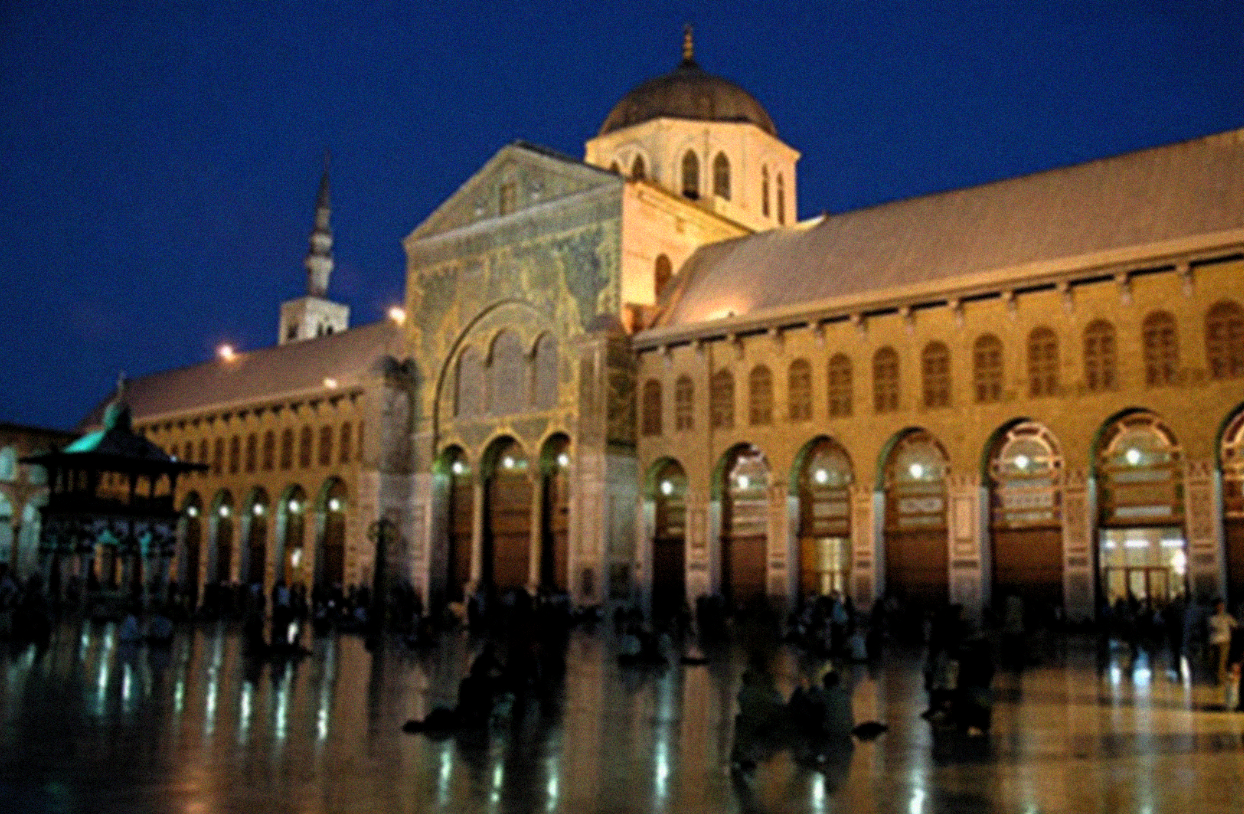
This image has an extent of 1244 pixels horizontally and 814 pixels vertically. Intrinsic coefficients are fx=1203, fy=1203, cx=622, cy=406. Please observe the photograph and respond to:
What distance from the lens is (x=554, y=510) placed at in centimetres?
3634

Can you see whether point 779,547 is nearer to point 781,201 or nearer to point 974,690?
point 781,201

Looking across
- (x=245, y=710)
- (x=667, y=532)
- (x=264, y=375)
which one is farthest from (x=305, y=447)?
(x=245, y=710)

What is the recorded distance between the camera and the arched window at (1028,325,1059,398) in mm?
27000

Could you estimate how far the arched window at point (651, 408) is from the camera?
112 ft

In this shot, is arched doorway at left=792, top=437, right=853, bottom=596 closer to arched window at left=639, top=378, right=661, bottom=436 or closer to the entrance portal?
arched window at left=639, top=378, right=661, bottom=436

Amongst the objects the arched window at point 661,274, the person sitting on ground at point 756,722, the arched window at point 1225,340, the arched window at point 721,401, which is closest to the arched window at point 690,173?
the arched window at point 661,274

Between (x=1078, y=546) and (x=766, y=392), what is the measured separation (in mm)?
8917

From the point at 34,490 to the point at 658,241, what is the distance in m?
37.3

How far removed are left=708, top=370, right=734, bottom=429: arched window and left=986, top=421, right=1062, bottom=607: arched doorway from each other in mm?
7261

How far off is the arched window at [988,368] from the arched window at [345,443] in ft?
78.7

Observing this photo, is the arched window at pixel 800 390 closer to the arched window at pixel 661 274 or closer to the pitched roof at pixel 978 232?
the pitched roof at pixel 978 232

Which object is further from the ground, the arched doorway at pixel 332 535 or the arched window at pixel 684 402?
the arched window at pixel 684 402

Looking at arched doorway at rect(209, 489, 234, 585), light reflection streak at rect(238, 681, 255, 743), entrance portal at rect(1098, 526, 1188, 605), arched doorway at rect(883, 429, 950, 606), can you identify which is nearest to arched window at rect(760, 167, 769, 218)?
arched doorway at rect(883, 429, 950, 606)

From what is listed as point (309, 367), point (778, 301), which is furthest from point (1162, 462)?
point (309, 367)
